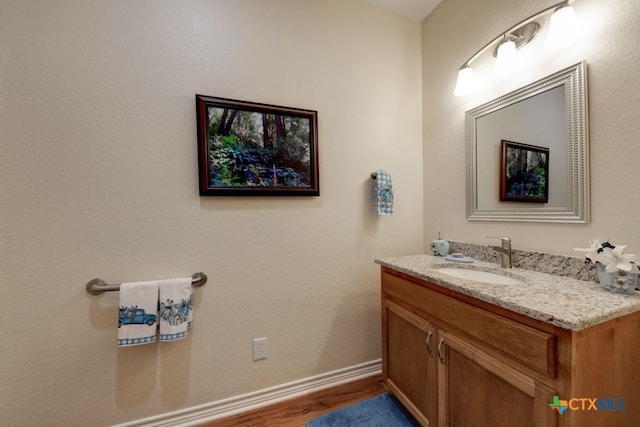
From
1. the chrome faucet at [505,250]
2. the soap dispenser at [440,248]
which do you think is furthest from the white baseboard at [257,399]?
the chrome faucet at [505,250]

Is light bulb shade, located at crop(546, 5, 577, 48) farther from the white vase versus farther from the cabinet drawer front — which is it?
the cabinet drawer front

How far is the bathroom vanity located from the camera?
26.5 inches

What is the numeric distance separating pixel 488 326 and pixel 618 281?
444mm

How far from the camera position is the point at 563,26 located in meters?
1.00

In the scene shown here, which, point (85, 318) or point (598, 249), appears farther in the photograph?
point (85, 318)

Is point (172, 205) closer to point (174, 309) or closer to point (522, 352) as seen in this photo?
point (174, 309)

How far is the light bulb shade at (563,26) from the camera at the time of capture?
39.2 inches

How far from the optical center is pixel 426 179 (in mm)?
1801

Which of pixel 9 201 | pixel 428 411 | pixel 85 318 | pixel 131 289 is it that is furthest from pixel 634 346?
pixel 9 201

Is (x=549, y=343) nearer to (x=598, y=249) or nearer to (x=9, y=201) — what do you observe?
(x=598, y=249)

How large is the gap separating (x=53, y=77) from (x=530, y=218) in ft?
7.52

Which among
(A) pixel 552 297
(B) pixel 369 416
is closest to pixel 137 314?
(B) pixel 369 416

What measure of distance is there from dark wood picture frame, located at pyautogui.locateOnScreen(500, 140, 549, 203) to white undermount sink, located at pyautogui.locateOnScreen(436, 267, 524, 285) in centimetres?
41

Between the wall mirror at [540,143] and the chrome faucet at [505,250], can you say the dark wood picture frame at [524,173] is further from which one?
the chrome faucet at [505,250]
